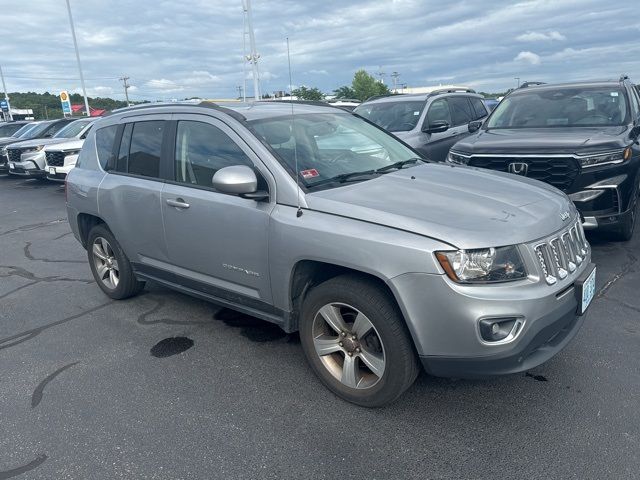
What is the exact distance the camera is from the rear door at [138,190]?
4.17m

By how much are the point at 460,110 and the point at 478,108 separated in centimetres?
117

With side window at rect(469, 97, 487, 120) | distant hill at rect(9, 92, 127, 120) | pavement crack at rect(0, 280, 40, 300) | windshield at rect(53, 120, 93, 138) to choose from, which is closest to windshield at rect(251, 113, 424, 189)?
pavement crack at rect(0, 280, 40, 300)

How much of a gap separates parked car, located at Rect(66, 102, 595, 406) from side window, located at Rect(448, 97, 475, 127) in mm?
6053

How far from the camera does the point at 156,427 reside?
9.86ft

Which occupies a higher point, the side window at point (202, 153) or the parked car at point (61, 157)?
the side window at point (202, 153)

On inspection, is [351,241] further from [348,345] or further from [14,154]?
[14,154]

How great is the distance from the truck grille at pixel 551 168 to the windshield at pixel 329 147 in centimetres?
194

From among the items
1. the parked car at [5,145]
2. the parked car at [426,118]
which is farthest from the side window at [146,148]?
the parked car at [5,145]

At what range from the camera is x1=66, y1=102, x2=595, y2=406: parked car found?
2.63 metres

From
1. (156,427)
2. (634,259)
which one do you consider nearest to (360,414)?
(156,427)

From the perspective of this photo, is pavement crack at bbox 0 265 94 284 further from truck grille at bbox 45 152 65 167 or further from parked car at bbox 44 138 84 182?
truck grille at bbox 45 152 65 167

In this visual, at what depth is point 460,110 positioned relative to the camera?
10352mm

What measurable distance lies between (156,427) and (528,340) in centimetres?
215

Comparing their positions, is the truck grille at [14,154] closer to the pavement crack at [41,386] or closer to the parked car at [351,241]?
the parked car at [351,241]
